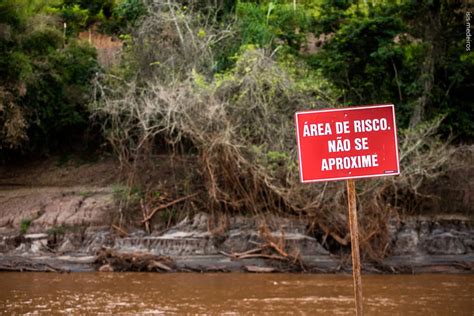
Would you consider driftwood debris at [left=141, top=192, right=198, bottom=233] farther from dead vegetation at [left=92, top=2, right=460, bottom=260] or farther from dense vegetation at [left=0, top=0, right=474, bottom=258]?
dead vegetation at [left=92, top=2, right=460, bottom=260]

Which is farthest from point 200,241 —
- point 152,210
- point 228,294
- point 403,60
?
point 403,60

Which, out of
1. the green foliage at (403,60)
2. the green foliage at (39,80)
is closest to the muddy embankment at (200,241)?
the green foliage at (39,80)

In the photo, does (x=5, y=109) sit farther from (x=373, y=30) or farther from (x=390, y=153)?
(x=390, y=153)

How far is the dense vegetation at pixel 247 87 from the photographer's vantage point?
19375mm

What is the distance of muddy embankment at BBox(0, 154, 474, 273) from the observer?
19.0 meters

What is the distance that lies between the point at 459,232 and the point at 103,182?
10738 mm

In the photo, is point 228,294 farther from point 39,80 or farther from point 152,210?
point 39,80

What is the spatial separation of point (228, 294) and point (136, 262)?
4.18 meters

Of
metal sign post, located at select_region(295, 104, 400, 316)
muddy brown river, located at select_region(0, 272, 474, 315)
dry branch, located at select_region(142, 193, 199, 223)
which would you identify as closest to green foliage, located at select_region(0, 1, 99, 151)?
dry branch, located at select_region(142, 193, 199, 223)

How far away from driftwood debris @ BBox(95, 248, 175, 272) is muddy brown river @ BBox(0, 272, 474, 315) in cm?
47

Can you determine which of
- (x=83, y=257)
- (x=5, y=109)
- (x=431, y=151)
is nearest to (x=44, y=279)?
(x=83, y=257)

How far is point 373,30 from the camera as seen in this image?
23.3 meters

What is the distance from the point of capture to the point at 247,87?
19.5 metres

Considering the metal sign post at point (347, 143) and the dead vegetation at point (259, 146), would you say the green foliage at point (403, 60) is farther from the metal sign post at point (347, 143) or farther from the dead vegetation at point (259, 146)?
Answer: the metal sign post at point (347, 143)
